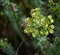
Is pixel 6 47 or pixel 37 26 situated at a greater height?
pixel 37 26

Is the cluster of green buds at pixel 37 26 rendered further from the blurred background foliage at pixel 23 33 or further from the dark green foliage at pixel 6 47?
the dark green foliage at pixel 6 47

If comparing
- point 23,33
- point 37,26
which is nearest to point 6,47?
point 23,33

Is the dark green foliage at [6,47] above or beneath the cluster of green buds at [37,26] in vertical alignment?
beneath

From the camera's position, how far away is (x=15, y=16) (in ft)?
5.41

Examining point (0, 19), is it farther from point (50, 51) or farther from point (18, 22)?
point (50, 51)

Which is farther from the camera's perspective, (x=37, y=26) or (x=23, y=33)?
(x=23, y=33)

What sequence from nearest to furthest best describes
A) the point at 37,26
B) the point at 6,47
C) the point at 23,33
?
the point at 37,26 → the point at 6,47 → the point at 23,33

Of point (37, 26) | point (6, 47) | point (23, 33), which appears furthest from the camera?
point (23, 33)

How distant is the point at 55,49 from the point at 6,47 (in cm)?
39

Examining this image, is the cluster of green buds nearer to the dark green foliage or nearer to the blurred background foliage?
the blurred background foliage

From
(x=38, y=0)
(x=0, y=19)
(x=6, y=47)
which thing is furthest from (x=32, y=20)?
(x=0, y=19)

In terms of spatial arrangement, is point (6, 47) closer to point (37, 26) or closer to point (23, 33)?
point (23, 33)

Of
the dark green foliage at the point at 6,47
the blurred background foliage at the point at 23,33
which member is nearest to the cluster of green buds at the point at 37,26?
the blurred background foliage at the point at 23,33

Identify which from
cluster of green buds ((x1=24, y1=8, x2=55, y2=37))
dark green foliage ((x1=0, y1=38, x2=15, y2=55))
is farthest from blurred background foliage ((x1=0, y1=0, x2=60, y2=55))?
cluster of green buds ((x1=24, y1=8, x2=55, y2=37))
